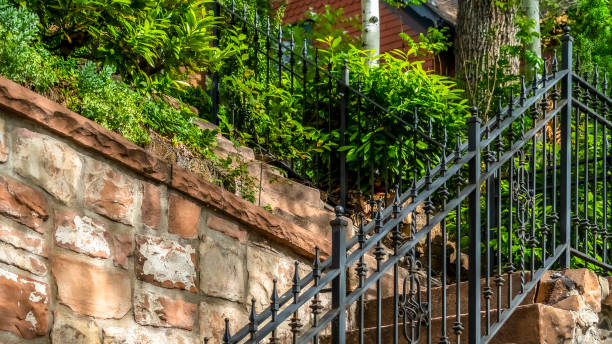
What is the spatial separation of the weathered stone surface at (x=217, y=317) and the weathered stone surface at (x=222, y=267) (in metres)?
0.04

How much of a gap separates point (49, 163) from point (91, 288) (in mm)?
576

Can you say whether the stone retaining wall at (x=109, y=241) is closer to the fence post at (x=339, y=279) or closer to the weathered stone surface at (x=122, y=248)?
the weathered stone surface at (x=122, y=248)

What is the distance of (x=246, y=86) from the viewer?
6.66m

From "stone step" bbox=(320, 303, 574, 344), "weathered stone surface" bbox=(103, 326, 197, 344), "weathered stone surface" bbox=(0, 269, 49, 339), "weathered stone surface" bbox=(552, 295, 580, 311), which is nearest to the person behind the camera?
"weathered stone surface" bbox=(0, 269, 49, 339)

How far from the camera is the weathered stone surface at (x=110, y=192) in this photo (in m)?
3.90

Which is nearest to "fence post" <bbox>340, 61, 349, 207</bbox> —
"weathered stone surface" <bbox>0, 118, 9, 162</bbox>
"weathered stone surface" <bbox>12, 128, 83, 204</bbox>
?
"weathered stone surface" <bbox>12, 128, 83, 204</bbox>

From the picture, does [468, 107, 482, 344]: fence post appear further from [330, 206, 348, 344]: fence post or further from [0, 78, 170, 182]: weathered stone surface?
[0, 78, 170, 182]: weathered stone surface

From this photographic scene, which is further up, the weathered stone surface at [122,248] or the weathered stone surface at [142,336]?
the weathered stone surface at [122,248]

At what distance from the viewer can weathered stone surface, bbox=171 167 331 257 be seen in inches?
169

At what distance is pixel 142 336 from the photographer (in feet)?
13.0

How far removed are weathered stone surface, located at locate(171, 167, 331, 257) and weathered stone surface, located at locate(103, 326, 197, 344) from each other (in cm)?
68

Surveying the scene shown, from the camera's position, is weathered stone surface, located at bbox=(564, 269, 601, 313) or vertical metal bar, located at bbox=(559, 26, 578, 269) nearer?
weathered stone surface, located at bbox=(564, 269, 601, 313)

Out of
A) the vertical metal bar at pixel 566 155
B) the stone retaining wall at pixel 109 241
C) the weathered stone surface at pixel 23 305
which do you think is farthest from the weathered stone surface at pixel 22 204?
the vertical metal bar at pixel 566 155

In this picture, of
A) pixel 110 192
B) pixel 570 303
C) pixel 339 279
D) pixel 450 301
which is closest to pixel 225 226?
pixel 110 192
